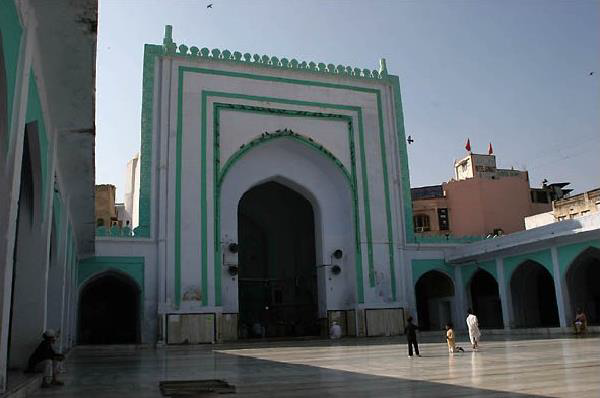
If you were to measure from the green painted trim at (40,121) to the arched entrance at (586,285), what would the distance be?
51.9ft

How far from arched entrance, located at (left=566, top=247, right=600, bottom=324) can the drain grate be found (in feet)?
48.4

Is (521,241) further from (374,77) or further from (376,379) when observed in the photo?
(376,379)

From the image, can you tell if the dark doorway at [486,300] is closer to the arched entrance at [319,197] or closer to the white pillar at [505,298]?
the white pillar at [505,298]

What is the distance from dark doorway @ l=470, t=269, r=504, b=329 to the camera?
2470 cm

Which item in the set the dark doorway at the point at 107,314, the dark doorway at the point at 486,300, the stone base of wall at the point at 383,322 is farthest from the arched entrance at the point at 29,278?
the dark doorway at the point at 486,300

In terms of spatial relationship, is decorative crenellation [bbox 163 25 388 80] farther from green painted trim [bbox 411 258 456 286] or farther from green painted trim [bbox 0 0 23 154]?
green painted trim [bbox 0 0 23 154]

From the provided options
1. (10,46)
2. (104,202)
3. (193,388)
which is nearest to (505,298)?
(193,388)

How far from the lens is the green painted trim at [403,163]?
2308 cm

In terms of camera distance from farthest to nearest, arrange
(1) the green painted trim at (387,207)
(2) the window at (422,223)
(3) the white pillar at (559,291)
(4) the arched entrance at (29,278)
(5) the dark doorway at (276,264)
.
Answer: (2) the window at (422,223)
(5) the dark doorway at (276,264)
(1) the green painted trim at (387,207)
(3) the white pillar at (559,291)
(4) the arched entrance at (29,278)

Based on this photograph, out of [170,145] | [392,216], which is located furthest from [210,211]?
[392,216]

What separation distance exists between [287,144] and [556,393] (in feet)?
58.9

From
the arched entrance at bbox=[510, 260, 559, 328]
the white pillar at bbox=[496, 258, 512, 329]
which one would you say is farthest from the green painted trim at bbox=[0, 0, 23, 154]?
the arched entrance at bbox=[510, 260, 559, 328]

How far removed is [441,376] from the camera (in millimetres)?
7180

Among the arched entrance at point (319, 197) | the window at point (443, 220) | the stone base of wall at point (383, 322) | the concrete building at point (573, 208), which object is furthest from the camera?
the window at point (443, 220)
